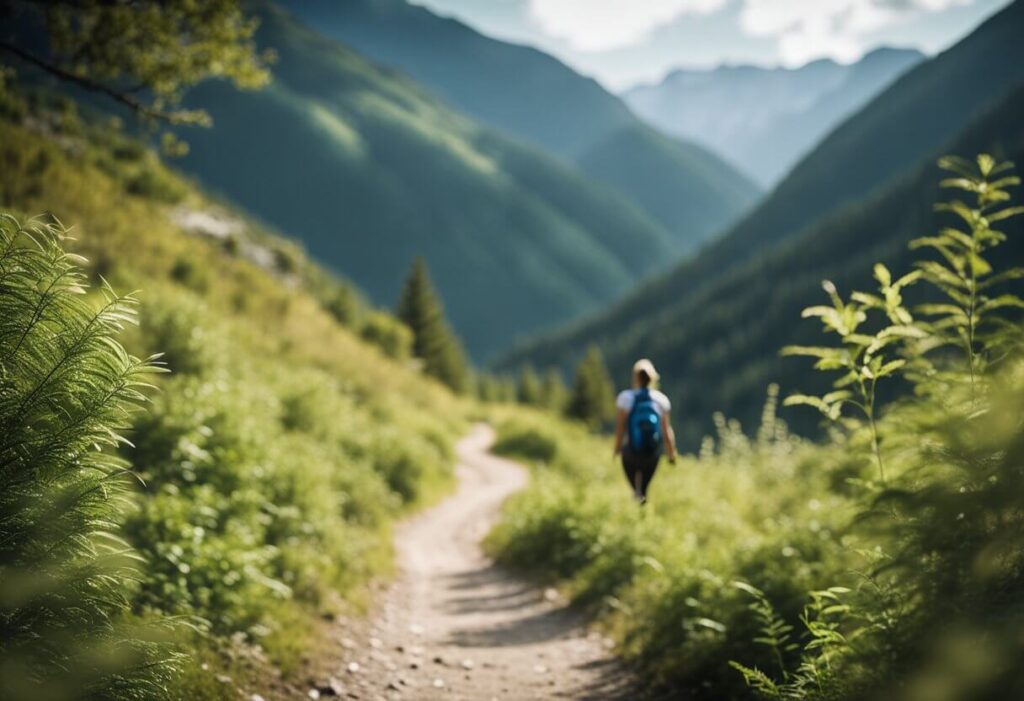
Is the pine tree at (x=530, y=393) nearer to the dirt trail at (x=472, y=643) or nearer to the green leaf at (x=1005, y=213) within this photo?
the dirt trail at (x=472, y=643)

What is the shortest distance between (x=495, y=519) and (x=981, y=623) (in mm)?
13850

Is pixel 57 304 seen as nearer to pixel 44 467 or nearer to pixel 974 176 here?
pixel 44 467

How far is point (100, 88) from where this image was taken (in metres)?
7.18

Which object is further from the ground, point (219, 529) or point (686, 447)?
point (686, 447)

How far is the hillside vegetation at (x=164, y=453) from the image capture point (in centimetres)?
312

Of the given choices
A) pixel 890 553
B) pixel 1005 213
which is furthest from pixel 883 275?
pixel 890 553

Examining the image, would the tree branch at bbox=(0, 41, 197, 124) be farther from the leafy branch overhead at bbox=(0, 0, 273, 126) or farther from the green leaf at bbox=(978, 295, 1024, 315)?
the green leaf at bbox=(978, 295, 1024, 315)

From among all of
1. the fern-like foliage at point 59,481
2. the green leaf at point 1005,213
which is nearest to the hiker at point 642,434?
the green leaf at point 1005,213

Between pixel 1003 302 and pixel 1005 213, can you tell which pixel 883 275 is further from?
pixel 1005 213

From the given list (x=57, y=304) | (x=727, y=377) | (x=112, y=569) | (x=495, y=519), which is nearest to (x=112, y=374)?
(x=57, y=304)

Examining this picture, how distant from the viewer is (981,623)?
2629 millimetres

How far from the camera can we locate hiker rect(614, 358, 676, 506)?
890cm

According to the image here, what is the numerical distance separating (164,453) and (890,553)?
304 inches

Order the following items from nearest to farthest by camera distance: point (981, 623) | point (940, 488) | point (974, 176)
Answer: point (981, 623)
point (940, 488)
point (974, 176)
